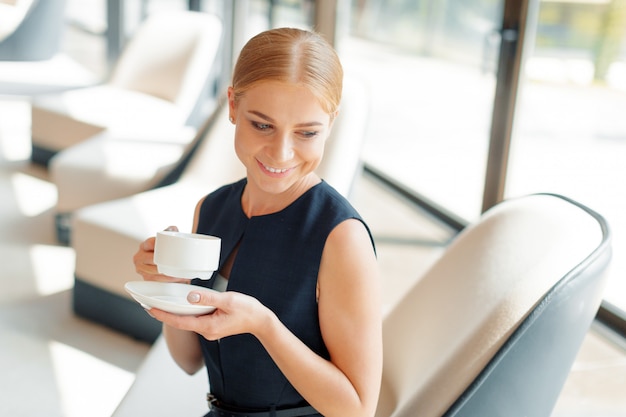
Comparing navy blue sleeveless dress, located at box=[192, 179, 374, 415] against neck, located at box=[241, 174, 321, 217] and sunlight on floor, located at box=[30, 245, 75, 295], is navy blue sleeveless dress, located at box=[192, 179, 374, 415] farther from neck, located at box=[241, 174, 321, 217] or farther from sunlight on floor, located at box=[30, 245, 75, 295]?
sunlight on floor, located at box=[30, 245, 75, 295]

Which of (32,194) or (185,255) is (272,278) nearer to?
(185,255)

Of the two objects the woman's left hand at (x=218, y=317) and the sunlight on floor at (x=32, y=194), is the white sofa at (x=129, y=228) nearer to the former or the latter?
the sunlight on floor at (x=32, y=194)

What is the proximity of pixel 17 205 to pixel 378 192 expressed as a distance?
220 cm

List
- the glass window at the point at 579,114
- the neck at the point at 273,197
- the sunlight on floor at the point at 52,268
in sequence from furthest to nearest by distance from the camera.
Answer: the glass window at the point at 579,114, the sunlight on floor at the point at 52,268, the neck at the point at 273,197

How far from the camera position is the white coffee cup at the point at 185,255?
1.10m

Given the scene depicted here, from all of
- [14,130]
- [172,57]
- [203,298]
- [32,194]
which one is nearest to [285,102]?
[203,298]

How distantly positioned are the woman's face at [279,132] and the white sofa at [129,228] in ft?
4.94

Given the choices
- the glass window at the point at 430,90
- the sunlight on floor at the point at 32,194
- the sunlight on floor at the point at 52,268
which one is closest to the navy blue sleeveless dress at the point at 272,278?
the sunlight on floor at the point at 52,268

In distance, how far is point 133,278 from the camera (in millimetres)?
2801

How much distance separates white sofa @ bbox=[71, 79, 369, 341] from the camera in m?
2.79

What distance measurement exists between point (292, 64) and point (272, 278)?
13.0 inches

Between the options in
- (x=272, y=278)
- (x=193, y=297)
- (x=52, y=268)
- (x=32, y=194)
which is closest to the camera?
(x=193, y=297)

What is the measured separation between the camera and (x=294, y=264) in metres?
1.21

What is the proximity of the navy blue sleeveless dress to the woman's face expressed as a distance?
0.07 m
